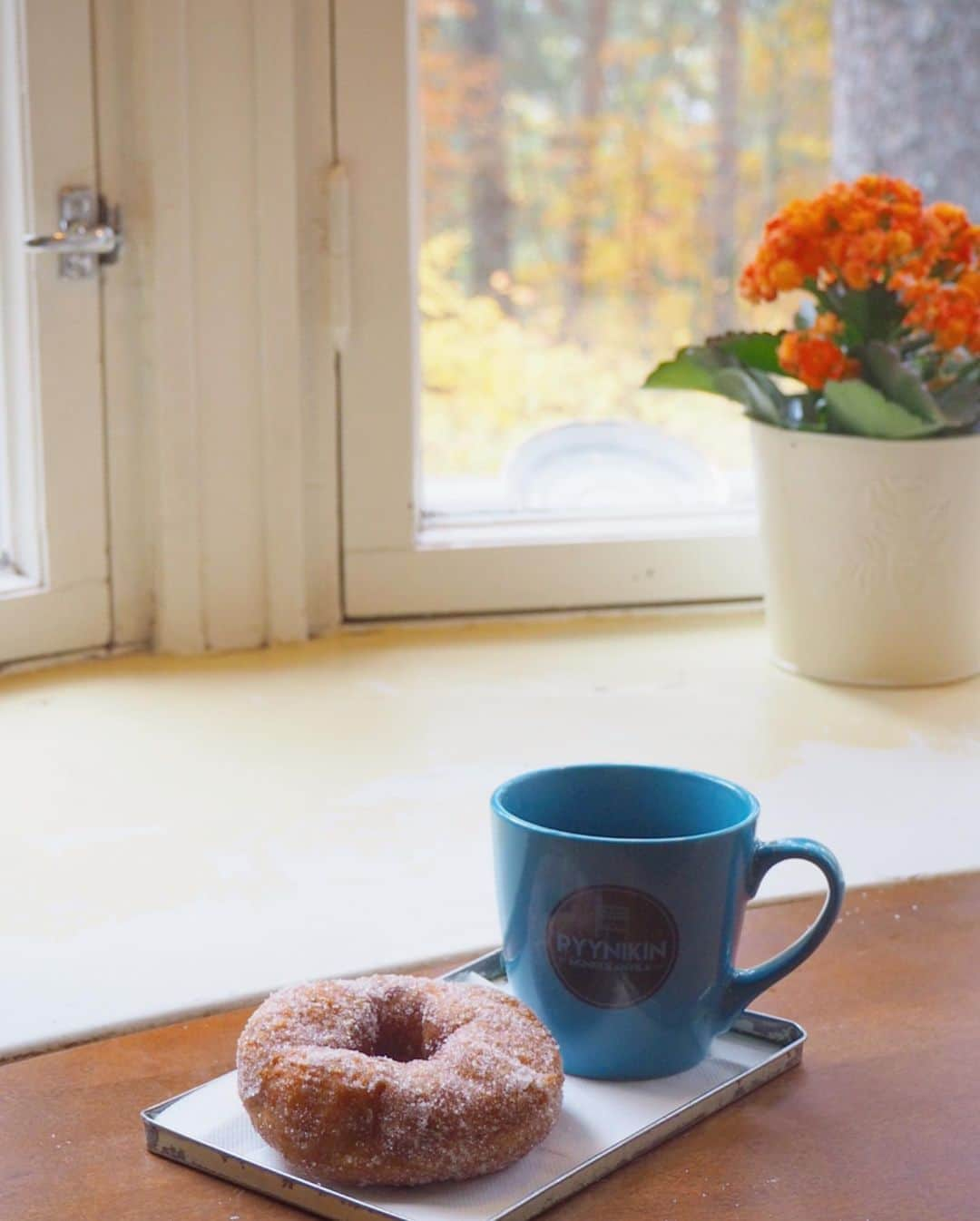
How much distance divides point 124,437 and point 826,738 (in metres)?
0.53

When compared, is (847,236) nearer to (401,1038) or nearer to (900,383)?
(900,383)

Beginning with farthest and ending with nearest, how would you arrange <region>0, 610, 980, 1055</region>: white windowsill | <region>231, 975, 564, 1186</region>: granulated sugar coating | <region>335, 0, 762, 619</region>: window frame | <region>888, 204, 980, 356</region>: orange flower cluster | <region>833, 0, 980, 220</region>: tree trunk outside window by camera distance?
1. <region>833, 0, 980, 220</region>: tree trunk outside window
2. <region>335, 0, 762, 619</region>: window frame
3. <region>888, 204, 980, 356</region>: orange flower cluster
4. <region>0, 610, 980, 1055</region>: white windowsill
5. <region>231, 975, 564, 1186</region>: granulated sugar coating

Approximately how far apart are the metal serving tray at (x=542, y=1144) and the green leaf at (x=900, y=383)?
614 mm

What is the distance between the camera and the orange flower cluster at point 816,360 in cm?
113

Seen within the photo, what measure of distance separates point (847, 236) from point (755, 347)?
13 cm

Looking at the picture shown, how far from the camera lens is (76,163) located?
114cm

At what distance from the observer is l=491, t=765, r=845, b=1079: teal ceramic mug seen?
546mm

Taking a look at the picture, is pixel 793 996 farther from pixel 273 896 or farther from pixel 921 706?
pixel 921 706

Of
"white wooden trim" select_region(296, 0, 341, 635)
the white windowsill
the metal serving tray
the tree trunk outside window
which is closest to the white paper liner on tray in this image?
the metal serving tray

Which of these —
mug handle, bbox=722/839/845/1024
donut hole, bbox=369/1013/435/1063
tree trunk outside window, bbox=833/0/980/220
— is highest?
tree trunk outside window, bbox=833/0/980/220

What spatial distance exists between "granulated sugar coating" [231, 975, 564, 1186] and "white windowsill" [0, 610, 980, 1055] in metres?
0.14

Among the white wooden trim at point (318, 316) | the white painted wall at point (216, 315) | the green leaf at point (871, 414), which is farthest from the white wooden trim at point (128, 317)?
the green leaf at point (871, 414)

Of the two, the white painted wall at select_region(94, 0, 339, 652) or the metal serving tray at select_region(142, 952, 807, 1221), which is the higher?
the white painted wall at select_region(94, 0, 339, 652)

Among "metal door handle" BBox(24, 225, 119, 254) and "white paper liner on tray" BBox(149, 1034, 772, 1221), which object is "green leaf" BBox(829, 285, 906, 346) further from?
"white paper liner on tray" BBox(149, 1034, 772, 1221)
